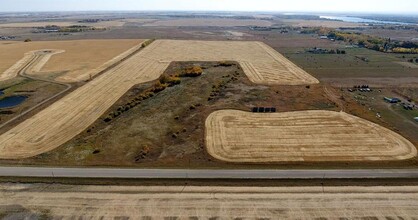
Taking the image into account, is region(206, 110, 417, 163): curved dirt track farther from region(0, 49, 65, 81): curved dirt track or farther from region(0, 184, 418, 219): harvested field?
region(0, 49, 65, 81): curved dirt track

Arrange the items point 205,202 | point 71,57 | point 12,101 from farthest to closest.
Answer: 1. point 71,57
2. point 12,101
3. point 205,202

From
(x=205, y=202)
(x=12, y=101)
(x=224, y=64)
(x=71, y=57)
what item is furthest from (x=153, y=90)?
(x=71, y=57)

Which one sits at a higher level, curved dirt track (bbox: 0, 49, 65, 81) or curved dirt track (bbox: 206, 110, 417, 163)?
curved dirt track (bbox: 0, 49, 65, 81)

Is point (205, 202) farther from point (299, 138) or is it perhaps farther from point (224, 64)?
point (224, 64)

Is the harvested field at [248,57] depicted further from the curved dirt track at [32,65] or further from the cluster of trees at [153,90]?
the curved dirt track at [32,65]

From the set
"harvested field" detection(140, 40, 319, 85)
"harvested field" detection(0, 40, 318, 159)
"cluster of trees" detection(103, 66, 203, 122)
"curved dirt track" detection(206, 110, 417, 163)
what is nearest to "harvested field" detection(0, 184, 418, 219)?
"curved dirt track" detection(206, 110, 417, 163)

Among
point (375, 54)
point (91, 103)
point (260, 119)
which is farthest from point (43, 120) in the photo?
point (375, 54)
